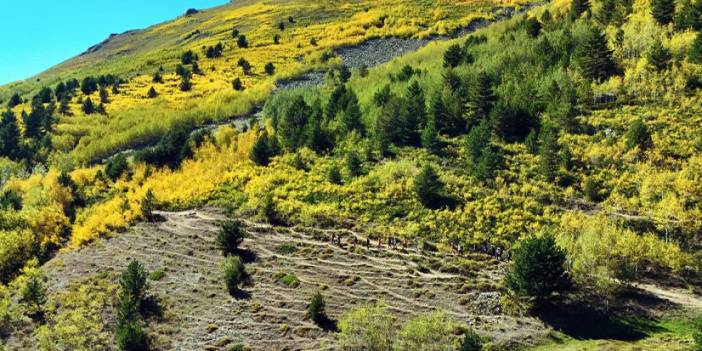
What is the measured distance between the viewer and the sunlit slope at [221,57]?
8686 centimetres

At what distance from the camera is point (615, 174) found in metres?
47.3

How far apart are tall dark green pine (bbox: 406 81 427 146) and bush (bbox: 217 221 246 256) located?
924 inches

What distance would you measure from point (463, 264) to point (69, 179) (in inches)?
2030

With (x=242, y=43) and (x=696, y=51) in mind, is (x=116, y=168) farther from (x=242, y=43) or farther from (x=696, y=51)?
(x=696, y=51)

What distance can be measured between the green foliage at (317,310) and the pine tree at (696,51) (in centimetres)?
4687

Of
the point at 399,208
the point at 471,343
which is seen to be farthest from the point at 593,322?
the point at 399,208

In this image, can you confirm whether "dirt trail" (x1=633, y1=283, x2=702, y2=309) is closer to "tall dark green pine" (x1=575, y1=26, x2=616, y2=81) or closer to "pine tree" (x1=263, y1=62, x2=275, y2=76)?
"tall dark green pine" (x1=575, y1=26, x2=616, y2=81)

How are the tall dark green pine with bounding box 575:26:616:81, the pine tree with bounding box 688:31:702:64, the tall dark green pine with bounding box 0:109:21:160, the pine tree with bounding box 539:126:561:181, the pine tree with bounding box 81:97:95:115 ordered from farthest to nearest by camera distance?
the pine tree with bounding box 81:97:95:115 < the tall dark green pine with bounding box 0:109:21:160 < the tall dark green pine with bounding box 575:26:616:81 < the pine tree with bounding box 688:31:702:64 < the pine tree with bounding box 539:126:561:181

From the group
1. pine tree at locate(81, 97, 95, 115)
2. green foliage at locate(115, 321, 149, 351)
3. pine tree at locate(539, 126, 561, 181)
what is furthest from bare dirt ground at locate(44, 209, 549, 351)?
pine tree at locate(81, 97, 95, 115)

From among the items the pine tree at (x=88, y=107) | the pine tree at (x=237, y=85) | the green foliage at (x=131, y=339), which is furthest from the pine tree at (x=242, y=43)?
the green foliage at (x=131, y=339)

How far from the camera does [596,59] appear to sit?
206 feet

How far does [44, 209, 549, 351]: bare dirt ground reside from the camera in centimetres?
3781

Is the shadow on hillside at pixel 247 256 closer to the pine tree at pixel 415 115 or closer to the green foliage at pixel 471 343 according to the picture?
the green foliage at pixel 471 343

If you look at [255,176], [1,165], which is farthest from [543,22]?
[1,165]
